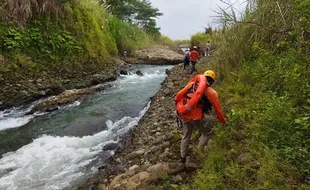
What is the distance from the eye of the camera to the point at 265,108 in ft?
14.0

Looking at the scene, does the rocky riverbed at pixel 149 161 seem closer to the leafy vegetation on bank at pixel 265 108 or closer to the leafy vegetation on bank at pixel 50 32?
the leafy vegetation on bank at pixel 265 108

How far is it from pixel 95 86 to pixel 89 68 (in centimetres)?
148

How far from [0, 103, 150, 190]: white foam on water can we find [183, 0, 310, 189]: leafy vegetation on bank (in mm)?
2786

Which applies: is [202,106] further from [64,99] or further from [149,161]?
[64,99]

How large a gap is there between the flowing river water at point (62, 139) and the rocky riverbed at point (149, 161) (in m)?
0.40

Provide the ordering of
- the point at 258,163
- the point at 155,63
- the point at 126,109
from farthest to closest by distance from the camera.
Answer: the point at 155,63 < the point at 126,109 < the point at 258,163

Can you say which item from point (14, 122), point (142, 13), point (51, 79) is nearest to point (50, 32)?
point (51, 79)

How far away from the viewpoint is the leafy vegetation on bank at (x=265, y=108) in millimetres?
3160

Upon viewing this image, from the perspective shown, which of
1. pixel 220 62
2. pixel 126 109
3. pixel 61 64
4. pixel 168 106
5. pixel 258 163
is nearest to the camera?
pixel 258 163

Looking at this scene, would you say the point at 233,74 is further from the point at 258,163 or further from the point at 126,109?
the point at 126,109

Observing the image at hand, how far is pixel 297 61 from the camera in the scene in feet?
14.9

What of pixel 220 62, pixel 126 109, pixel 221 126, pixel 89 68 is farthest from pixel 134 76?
pixel 221 126

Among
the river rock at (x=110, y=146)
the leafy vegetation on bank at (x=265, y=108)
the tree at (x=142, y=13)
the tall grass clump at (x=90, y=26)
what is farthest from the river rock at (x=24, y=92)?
the tree at (x=142, y=13)

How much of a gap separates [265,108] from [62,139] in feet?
15.9
